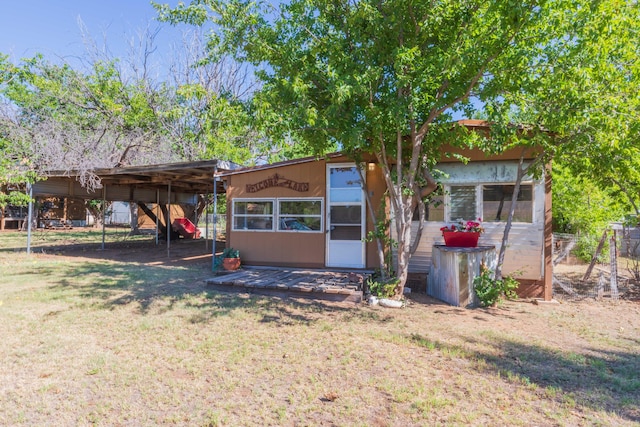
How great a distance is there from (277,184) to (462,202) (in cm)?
441

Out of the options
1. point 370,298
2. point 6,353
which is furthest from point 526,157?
point 6,353

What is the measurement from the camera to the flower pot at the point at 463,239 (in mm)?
6805

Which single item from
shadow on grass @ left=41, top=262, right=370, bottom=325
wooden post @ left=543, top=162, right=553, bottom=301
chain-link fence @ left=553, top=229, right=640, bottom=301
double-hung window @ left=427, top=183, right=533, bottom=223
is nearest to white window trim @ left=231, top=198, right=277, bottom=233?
shadow on grass @ left=41, top=262, right=370, bottom=325

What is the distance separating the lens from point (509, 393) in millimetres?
3188

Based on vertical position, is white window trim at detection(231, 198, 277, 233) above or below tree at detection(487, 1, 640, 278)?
below

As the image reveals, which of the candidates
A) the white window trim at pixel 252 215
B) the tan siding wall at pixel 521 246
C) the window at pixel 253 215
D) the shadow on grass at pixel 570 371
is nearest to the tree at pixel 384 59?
the tan siding wall at pixel 521 246

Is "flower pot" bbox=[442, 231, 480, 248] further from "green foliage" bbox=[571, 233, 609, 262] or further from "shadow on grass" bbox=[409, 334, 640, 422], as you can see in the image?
"green foliage" bbox=[571, 233, 609, 262]

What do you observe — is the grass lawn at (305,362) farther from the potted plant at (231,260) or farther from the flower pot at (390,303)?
the potted plant at (231,260)

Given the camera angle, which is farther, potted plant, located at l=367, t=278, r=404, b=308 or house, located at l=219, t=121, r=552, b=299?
house, located at l=219, t=121, r=552, b=299

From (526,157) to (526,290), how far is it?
8.61 ft

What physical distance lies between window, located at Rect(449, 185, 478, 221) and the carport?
549 centimetres

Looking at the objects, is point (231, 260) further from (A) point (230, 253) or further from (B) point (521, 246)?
(B) point (521, 246)

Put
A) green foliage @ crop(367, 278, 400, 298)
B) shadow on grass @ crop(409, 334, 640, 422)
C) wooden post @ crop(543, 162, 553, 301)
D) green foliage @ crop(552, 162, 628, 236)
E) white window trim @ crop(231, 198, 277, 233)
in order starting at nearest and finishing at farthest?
1. shadow on grass @ crop(409, 334, 640, 422)
2. green foliage @ crop(367, 278, 400, 298)
3. wooden post @ crop(543, 162, 553, 301)
4. white window trim @ crop(231, 198, 277, 233)
5. green foliage @ crop(552, 162, 628, 236)

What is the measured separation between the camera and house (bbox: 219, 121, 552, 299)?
24.1 ft
